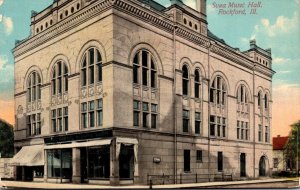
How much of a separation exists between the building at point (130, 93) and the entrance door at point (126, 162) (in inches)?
1.7

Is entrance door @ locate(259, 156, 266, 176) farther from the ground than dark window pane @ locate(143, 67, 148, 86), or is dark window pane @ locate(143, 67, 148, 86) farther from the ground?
dark window pane @ locate(143, 67, 148, 86)

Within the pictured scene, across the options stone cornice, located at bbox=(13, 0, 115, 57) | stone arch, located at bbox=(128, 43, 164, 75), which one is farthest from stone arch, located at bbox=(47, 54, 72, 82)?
stone arch, located at bbox=(128, 43, 164, 75)

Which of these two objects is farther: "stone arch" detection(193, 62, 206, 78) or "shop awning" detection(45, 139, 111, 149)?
"stone arch" detection(193, 62, 206, 78)

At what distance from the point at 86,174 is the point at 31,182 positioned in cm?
255

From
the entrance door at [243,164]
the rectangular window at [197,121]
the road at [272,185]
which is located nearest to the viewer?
the road at [272,185]

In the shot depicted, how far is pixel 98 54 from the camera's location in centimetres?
1850

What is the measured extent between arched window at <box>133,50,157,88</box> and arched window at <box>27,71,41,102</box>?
15.0ft

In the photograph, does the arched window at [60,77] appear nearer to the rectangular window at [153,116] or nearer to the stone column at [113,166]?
the stone column at [113,166]

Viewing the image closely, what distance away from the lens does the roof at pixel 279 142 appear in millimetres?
19094

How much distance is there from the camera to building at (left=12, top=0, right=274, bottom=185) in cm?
1839

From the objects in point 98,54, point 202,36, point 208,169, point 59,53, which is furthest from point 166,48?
point 208,169

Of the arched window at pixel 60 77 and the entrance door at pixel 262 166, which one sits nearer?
the arched window at pixel 60 77

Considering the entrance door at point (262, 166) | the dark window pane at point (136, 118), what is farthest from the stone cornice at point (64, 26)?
the entrance door at point (262, 166)

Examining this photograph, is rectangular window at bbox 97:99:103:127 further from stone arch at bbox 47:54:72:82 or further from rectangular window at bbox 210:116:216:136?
rectangular window at bbox 210:116:216:136
